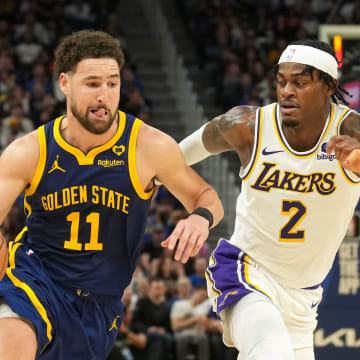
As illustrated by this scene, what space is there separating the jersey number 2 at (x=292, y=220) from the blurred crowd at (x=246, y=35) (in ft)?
31.4

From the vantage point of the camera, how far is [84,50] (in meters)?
4.91

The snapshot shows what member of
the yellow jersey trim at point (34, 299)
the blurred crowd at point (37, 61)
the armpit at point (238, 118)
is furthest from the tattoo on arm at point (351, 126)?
the blurred crowd at point (37, 61)

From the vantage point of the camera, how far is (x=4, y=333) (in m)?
4.49

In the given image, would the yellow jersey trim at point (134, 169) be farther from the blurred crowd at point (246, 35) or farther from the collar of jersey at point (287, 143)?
the blurred crowd at point (246, 35)

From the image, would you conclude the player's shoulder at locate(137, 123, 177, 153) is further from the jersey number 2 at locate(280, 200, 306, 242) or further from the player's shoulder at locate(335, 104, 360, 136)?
the player's shoulder at locate(335, 104, 360, 136)

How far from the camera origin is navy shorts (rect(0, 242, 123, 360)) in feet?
15.4

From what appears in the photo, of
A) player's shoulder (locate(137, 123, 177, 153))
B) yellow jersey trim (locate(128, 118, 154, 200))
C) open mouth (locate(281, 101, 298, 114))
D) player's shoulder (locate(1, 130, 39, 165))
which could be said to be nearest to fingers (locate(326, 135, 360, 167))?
open mouth (locate(281, 101, 298, 114))

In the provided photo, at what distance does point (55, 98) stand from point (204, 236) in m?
9.45

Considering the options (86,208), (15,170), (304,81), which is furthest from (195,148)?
(15,170)

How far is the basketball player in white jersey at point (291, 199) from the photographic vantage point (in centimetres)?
521

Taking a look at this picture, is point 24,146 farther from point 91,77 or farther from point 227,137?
point 227,137

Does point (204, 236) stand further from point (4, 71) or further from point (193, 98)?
point (193, 98)

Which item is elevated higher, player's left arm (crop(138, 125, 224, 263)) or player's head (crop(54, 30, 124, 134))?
player's head (crop(54, 30, 124, 134))

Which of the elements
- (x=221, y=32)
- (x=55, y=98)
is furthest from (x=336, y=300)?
(x=221, y=32)
